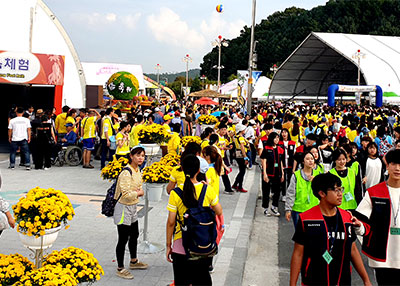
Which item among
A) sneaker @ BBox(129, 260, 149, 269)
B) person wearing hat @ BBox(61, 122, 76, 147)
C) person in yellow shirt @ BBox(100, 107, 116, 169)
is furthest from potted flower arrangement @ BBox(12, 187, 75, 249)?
person wearing hat @ BBox(61, 122, 76, 147)

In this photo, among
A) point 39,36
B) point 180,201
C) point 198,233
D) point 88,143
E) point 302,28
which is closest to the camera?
point 198,233

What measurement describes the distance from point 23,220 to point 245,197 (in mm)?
7258

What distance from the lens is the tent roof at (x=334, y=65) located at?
161ft

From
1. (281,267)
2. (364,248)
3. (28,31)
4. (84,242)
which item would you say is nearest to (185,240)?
(364,248)

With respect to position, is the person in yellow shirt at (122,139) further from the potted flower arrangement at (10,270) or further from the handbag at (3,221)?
the potted flower arrangement at (10,270)

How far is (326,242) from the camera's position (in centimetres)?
371

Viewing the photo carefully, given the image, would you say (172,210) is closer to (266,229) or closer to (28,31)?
(266,229)

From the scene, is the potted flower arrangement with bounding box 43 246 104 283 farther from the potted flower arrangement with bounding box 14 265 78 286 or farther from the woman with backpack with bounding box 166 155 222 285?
the woman with backpack with bounding box 166 155 222 285

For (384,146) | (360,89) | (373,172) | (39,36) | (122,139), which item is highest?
(39,36)

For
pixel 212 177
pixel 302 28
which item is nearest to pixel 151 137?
pixel 212 177

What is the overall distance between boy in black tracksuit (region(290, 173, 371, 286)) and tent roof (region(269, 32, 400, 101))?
46.8 meters

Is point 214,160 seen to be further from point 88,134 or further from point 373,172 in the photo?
point 88,134

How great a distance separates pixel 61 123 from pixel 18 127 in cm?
177

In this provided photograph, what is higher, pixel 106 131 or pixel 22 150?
pixel 106 131
